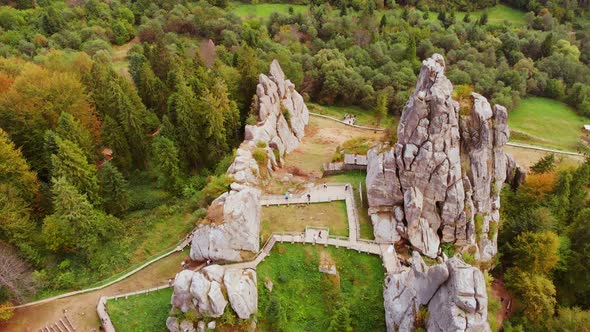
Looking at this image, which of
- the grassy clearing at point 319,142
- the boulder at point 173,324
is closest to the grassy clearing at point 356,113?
the grassy clearing at point 319,142

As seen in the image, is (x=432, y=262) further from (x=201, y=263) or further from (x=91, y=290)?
(x=91, y=290)

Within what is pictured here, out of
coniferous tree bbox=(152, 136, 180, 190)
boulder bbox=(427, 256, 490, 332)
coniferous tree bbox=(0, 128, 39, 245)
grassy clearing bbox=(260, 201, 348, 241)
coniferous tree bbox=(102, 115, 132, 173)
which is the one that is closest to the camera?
boulder bbox=(427, 256, 490, 332)

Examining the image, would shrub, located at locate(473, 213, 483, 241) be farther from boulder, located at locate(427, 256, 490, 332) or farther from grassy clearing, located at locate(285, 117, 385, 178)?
grassy clearing, located at locate(285, 117, 385, 178)

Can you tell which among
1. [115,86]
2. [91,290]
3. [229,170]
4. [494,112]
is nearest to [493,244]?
[494,112]

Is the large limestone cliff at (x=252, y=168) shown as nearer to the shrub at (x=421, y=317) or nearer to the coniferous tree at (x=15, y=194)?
the shrub at (x=421, y=317)

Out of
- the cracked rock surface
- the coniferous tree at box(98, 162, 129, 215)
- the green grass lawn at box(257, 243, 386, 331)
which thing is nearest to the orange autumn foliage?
the green grass lawn at box(257, 243, 386, 331)

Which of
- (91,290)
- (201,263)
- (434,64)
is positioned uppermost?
(434,64)
